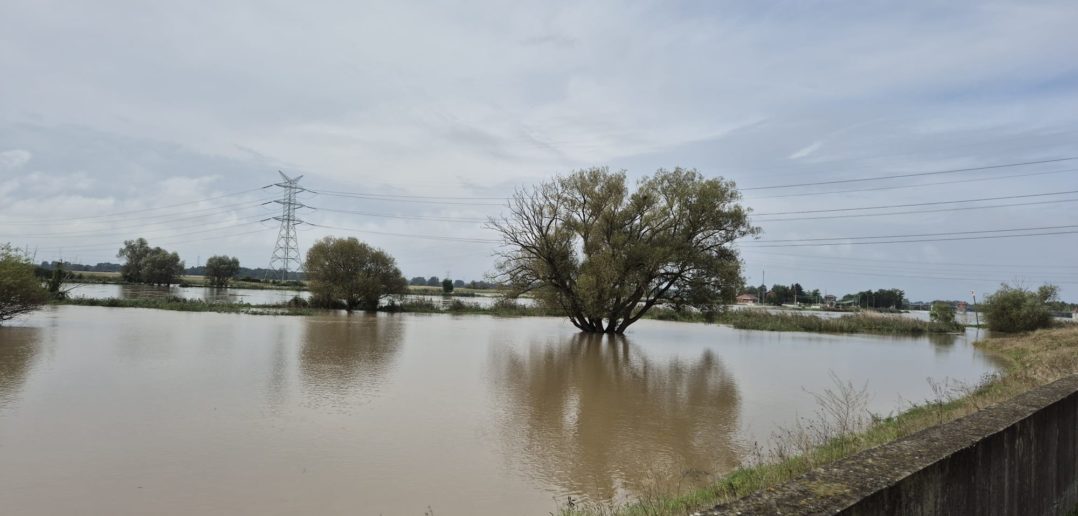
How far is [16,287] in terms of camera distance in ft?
82.0

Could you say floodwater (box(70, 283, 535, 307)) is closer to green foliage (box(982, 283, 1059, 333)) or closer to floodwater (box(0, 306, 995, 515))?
floodwater (box(0, 306, 995, 515))

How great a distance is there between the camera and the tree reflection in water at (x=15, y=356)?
12.2 meters

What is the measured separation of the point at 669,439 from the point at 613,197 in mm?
26710

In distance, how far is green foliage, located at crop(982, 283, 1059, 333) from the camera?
4347cm

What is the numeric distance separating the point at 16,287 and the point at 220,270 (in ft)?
238

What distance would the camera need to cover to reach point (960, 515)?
3.20 metres

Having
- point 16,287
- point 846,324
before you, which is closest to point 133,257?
point 16,287

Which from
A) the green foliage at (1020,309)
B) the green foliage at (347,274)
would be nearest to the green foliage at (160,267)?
the green foliage at (347,274)

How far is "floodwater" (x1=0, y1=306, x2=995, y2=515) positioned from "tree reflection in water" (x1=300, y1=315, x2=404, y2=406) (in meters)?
0.11

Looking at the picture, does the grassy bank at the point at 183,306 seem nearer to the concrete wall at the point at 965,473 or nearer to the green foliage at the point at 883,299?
the concrete wall at the point at 965,473

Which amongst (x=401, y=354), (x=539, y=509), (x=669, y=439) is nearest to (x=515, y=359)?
(x=401, y=354)

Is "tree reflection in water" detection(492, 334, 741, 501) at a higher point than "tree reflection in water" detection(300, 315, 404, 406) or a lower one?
lower

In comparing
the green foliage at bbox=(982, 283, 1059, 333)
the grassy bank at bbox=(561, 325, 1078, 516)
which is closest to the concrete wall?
the grassy bank at bbox=(561, 325, 1078, 516)

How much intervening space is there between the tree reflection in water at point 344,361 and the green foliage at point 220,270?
7098 cm
